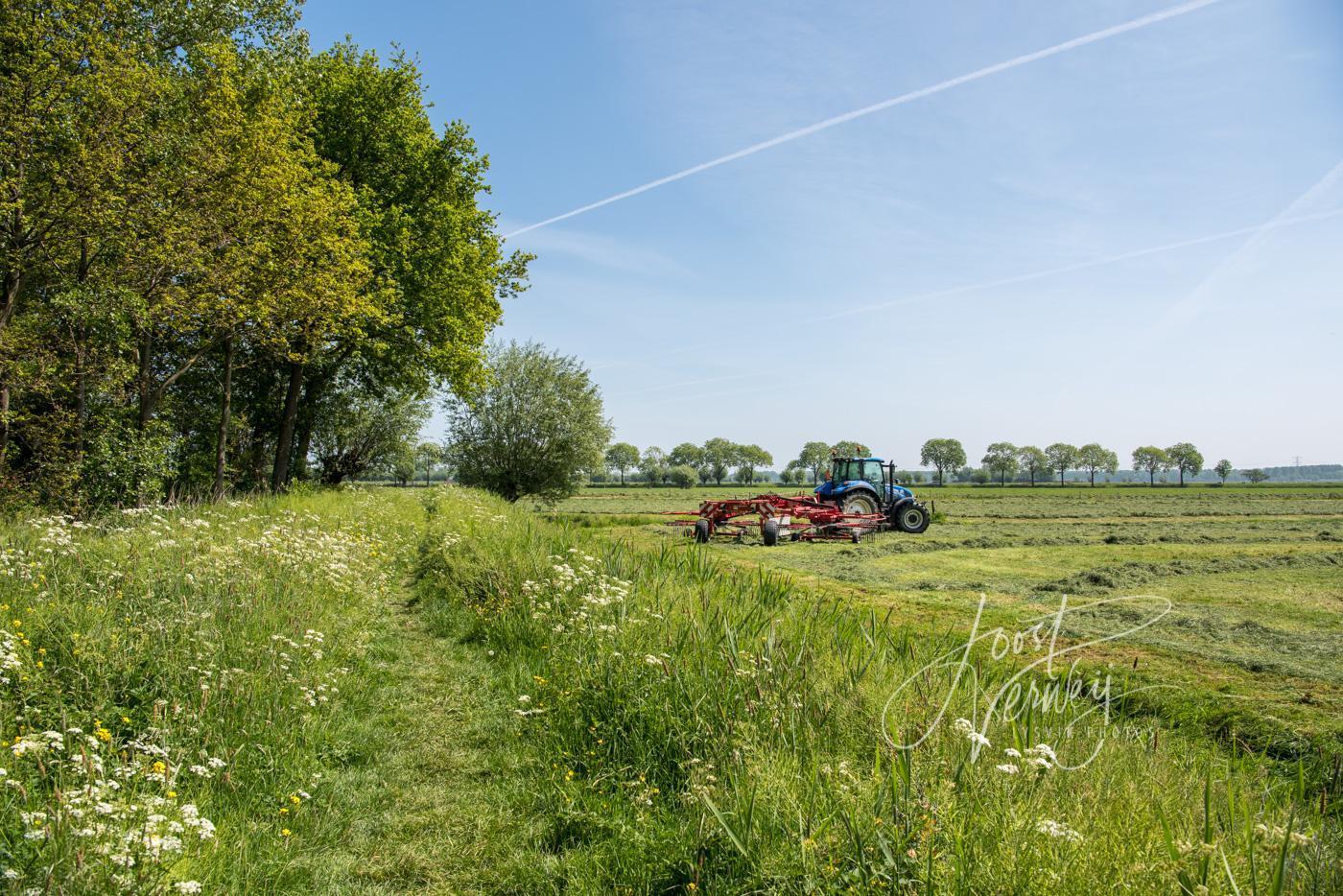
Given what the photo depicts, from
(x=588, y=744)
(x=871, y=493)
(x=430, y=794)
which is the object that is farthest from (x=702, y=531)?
(x=430, y=794)

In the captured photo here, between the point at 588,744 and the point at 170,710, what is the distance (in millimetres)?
2650

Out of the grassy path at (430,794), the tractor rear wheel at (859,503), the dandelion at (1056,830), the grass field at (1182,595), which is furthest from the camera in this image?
the tractor rear wheel at (859,503)

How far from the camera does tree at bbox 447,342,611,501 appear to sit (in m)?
30.3

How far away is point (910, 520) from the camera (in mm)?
23391

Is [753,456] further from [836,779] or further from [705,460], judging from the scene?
[836,779]

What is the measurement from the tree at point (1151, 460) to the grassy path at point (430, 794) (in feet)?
618

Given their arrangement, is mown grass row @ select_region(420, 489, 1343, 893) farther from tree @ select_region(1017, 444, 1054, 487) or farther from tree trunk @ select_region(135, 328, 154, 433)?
tree @ select_region(1017, 444, 1054, 487)

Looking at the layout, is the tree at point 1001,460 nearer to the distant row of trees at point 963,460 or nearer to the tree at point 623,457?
the distant row of trees at point 963,460

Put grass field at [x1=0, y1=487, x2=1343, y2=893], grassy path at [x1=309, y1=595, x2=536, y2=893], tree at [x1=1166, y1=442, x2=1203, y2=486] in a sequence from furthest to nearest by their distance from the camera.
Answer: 1. tree at [x1=1166, y1=442, x2=1203, y2=486]
2. grassy path at [x1=309, y1=595, x2=536, y2=893]
3. grass field at [x1=0, y1=487, x2=1343, y2=893]

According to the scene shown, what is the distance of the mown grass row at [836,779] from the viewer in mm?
2621

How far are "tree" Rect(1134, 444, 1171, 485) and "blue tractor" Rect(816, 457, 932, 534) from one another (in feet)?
550

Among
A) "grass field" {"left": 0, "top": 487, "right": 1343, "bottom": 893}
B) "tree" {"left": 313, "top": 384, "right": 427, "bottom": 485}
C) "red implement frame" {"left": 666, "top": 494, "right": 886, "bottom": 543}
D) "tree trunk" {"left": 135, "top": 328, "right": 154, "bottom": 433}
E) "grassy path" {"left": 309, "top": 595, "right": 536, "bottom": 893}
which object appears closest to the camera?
"grass field" {"left": 0, "top": 487, "right": 1343, "bottom": 893}

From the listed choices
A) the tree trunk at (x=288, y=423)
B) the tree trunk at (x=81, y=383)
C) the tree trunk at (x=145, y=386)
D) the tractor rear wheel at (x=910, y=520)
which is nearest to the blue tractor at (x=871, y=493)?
the tractor rear wheel at (x=910, y=520)

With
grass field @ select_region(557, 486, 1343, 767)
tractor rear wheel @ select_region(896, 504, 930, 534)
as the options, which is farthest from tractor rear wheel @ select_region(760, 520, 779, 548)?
tractor rear wheel @ select_region(896, 504, 930, 534)
